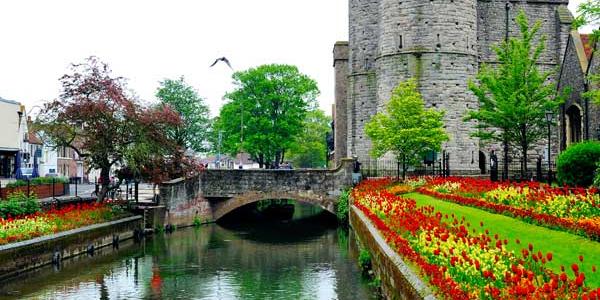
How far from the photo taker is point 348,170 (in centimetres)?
3819

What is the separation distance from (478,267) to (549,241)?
5.00m

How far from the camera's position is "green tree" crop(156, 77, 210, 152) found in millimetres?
71188

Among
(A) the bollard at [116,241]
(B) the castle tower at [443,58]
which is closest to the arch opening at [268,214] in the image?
(B) the castle tower at [443,58]

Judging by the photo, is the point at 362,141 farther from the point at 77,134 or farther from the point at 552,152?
the point at 77,134

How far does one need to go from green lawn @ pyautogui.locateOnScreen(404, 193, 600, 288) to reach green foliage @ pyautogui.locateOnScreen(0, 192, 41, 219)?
51.6ft

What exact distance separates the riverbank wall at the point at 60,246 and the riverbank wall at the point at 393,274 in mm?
10659

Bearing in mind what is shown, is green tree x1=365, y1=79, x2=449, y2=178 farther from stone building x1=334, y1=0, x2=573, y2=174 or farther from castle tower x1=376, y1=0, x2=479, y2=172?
castle tower x1=376, y1=0, x2=479, y2=172

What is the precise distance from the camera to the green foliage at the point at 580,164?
862 inches

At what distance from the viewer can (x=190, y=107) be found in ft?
235

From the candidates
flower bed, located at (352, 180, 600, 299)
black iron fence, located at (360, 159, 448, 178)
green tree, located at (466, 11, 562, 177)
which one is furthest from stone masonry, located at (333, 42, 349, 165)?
flower bed, located at (352, 180, 600, 299)

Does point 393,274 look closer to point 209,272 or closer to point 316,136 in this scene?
point 209,272

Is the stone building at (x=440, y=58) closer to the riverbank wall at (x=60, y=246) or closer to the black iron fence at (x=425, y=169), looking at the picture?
the black iron fence at (x=425, y=169)

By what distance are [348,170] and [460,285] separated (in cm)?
2931

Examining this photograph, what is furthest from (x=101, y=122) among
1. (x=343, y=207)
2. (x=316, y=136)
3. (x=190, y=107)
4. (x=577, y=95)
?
(x=316, y=136)
